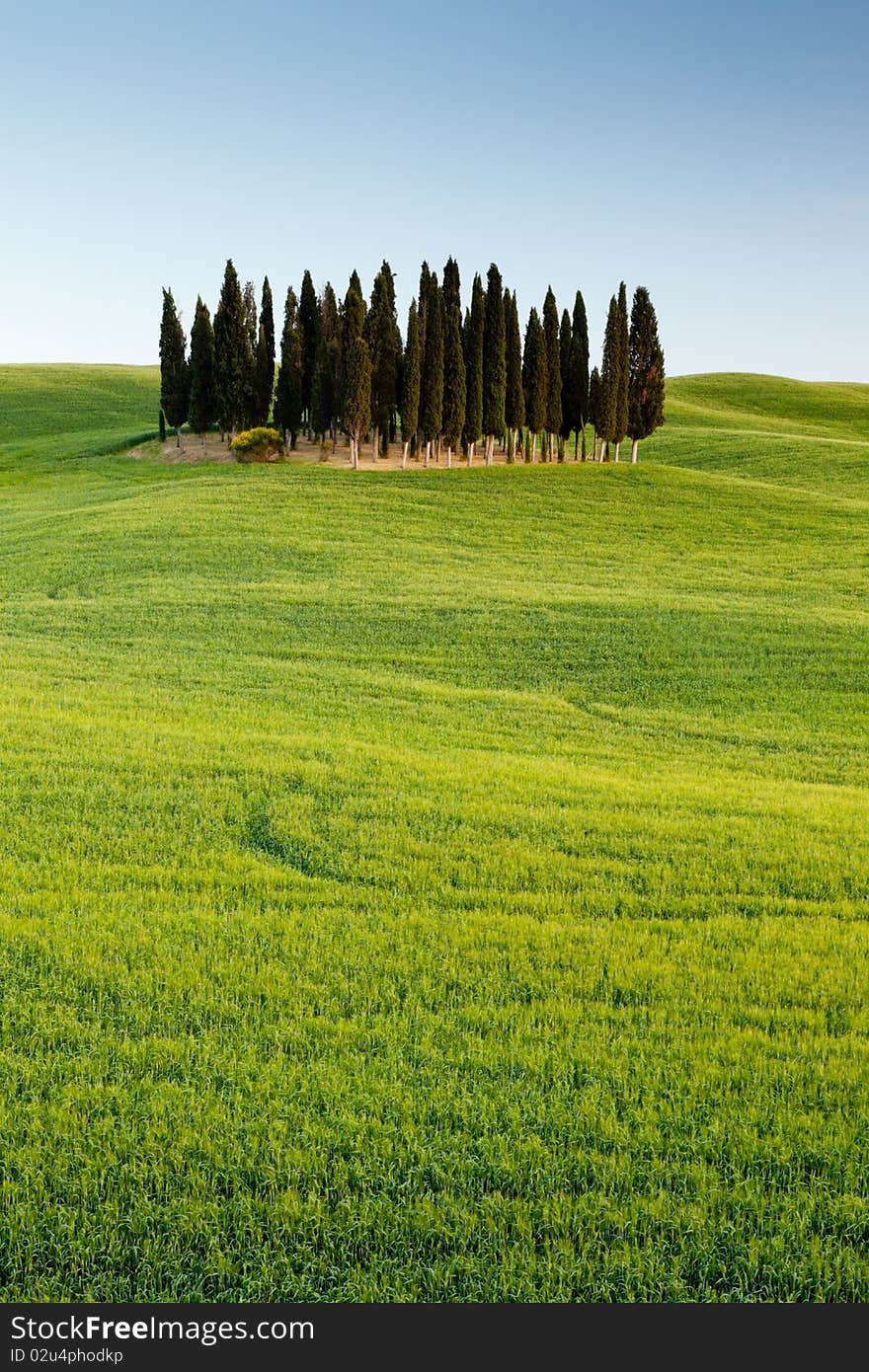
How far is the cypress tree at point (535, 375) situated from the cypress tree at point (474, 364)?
3160 mm

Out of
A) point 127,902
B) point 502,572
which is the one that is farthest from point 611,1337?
point 502,572

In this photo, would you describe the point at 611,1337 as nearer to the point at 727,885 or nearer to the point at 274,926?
the point at 274,926

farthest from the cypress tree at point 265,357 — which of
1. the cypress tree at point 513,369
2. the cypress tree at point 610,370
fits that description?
the cypress tree at point 610,370

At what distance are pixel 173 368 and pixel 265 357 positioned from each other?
17.6 feet

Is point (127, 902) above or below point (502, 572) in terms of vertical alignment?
below

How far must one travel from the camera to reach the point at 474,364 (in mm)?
51188

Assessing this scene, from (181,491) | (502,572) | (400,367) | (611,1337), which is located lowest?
(611,1337)

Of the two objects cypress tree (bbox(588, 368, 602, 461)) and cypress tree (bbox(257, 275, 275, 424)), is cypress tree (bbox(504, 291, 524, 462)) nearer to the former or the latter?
cypress tree (bbox(588, 368, 602, 461))

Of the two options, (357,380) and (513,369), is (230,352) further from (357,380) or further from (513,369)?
(513,369)

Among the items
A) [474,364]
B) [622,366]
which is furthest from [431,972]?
[622,366]

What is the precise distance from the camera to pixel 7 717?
13.9 m

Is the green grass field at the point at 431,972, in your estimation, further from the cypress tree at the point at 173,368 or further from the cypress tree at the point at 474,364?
the cypress tree at the point at 173,368

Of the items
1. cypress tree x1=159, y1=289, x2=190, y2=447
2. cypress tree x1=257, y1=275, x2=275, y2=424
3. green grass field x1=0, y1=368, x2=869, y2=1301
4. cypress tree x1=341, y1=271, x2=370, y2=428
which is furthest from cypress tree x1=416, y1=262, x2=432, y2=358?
green grass field x1=0, y1=368, x2=869, y2=1301

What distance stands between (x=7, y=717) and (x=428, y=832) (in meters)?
7.22
